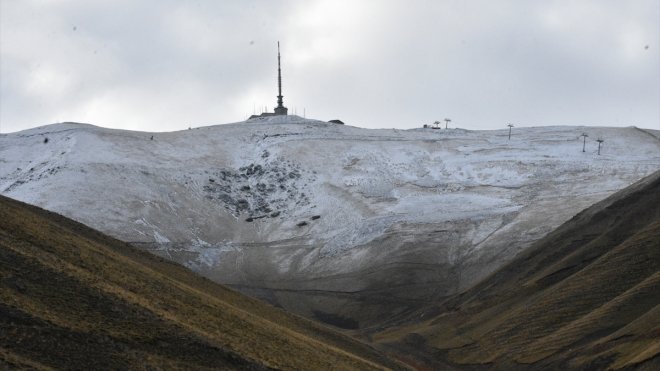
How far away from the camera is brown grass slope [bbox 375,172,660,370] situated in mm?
42438

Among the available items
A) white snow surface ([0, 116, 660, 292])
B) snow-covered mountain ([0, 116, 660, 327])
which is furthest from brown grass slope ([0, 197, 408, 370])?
white snow surface ([0, 116, 660, 292])

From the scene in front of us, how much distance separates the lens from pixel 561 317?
161ft

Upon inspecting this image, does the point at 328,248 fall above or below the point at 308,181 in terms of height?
below

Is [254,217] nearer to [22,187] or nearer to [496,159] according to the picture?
[22,187]

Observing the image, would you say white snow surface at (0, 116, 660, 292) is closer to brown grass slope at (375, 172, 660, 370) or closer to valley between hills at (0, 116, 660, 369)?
valley between hills at (0, 116, 660, 369)

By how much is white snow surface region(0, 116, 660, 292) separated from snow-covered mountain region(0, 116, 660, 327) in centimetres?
20

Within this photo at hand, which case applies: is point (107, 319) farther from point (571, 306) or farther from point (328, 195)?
point (328, 195)

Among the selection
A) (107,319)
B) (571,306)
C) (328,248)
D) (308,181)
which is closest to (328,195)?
(308,181)

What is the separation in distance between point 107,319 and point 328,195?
7018cm

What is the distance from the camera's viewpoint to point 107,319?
27203mm

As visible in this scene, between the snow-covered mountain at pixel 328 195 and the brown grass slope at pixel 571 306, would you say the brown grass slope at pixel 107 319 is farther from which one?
the snow-covered mountain at pixel 328 195

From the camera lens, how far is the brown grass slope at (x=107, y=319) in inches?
973

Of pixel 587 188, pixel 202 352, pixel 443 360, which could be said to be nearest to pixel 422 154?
pixel 587 188

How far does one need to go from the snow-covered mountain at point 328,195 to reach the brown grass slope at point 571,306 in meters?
10.0
